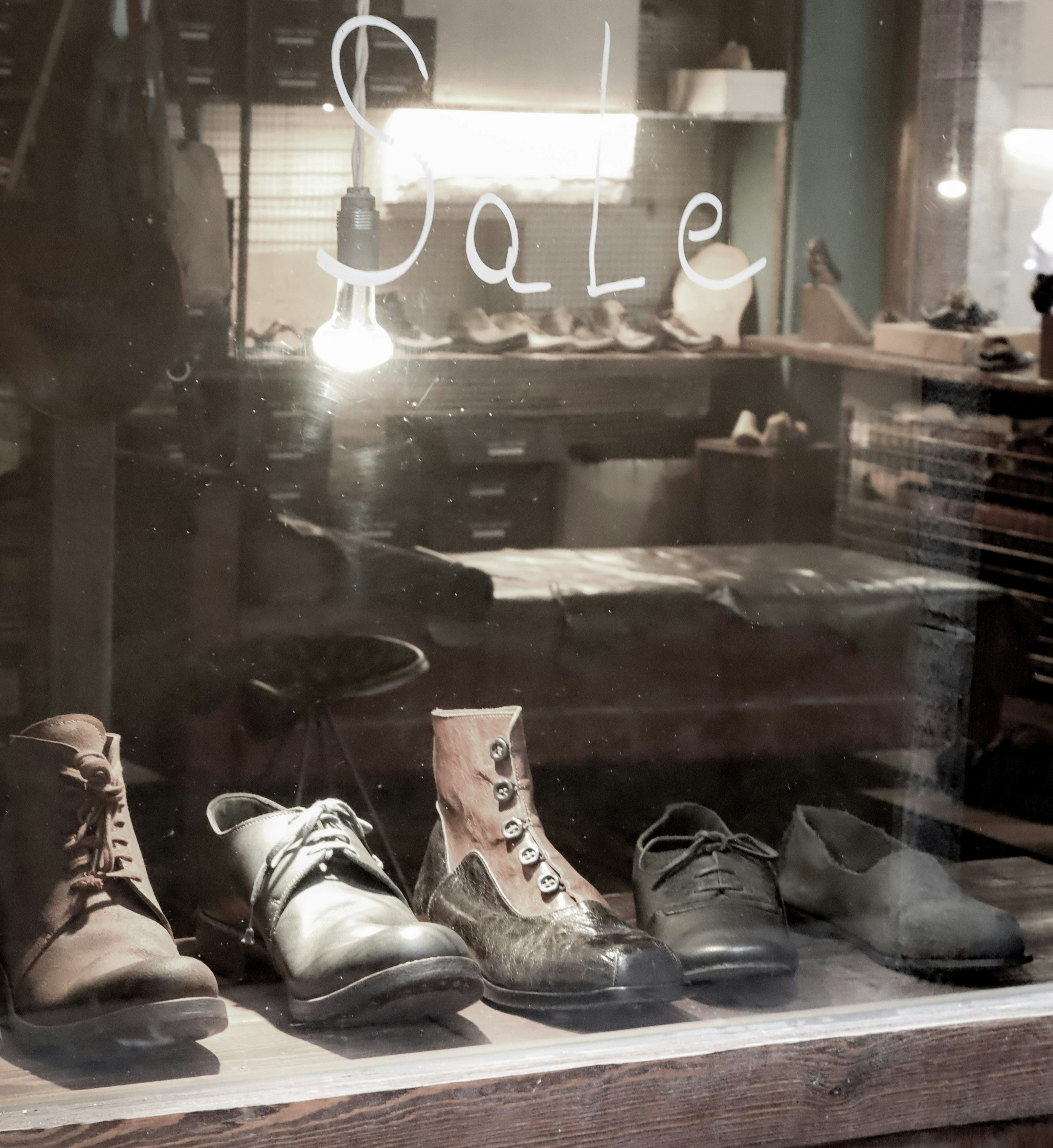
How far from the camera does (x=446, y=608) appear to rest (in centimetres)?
120

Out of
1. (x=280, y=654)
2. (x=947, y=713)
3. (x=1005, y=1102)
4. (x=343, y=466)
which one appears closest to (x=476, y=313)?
(x=343, y=466)

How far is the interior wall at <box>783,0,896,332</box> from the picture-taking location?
3.93 ft

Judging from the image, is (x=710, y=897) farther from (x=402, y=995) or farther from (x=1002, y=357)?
(x=1002, y=357)

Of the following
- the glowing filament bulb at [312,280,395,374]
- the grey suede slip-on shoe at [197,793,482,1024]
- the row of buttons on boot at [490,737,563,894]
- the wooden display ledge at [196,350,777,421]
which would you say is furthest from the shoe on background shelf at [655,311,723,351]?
the grey suede slip-on shoe at [197,793,482,1024]

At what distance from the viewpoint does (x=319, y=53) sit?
1.05 m

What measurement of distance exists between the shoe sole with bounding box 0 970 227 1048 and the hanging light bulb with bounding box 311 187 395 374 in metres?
0.46

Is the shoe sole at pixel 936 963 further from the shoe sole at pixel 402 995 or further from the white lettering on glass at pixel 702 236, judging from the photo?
the white lettering on glass at pixel 702 236

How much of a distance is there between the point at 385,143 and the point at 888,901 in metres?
0.72

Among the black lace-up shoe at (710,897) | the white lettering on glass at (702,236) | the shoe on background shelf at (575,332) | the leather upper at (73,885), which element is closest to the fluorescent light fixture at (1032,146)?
the white lettering on glass at (702,236)

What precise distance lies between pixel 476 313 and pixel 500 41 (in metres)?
0.20

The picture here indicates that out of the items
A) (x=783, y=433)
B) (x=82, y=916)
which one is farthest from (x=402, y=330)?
(x=82, y=916)

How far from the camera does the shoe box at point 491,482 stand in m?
1.15

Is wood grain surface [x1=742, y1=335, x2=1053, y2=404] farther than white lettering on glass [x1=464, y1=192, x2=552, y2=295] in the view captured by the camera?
Yes

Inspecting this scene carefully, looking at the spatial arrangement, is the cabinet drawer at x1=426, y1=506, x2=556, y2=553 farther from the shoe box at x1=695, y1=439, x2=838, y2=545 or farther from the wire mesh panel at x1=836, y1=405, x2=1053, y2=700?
the wire mesh panel at x1=836, y1=405, x2=1053, y2=700
